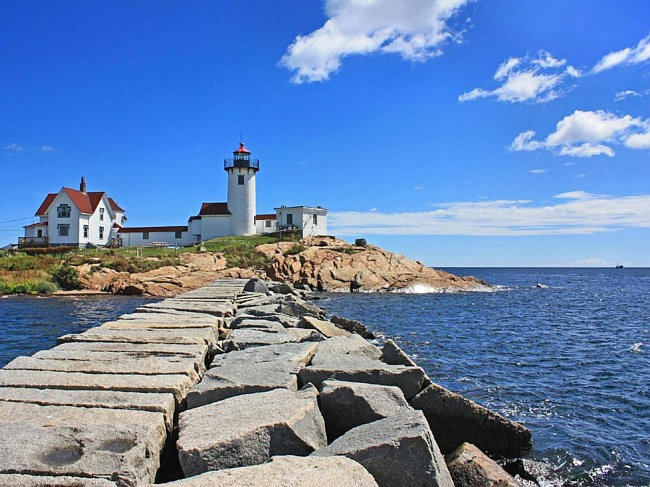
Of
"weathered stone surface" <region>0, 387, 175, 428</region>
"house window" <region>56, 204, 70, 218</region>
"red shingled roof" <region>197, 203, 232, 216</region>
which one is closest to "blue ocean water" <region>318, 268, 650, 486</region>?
"weathered stone surface" <region>0, 387, 175, 428</region>

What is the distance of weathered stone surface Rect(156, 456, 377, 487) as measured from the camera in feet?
12.4

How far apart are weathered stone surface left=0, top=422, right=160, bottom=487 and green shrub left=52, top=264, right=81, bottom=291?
34088 mm

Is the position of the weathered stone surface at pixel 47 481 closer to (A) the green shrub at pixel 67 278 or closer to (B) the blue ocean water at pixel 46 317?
(B) the blue ocean water at pixel 46 317

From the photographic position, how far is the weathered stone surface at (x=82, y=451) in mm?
4148

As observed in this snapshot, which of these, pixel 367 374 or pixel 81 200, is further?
pixel 81 200

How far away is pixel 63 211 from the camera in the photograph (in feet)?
187

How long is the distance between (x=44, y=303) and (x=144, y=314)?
61.9 ft

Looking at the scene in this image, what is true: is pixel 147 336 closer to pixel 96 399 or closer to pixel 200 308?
pixel 96 399

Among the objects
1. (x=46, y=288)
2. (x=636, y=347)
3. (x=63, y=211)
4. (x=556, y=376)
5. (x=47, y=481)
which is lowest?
(x=636, y=347)

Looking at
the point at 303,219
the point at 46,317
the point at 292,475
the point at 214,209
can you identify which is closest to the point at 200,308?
the point at 292,475

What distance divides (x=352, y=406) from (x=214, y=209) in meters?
59.4

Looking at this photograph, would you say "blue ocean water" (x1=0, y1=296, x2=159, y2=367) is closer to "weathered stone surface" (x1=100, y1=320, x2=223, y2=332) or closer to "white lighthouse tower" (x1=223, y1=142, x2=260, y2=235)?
"weathered stone surface" (x1=100, y1=320, x2=223, y2=332)

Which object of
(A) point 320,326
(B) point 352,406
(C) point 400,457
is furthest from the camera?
(A) point 320,326

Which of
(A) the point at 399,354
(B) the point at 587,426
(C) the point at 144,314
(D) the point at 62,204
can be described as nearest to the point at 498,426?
(A) the point at 399,354
